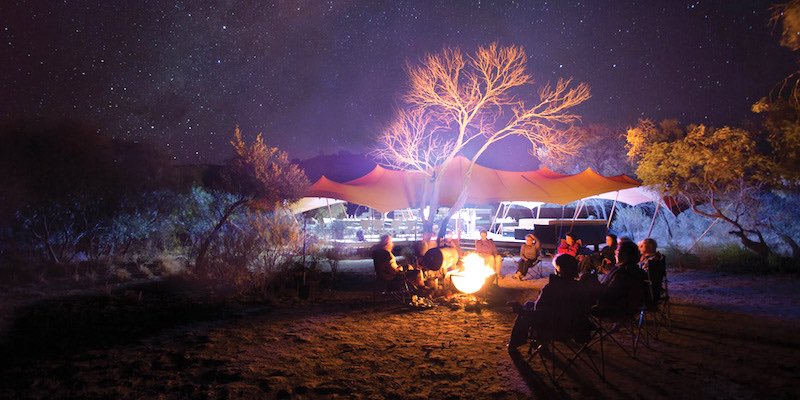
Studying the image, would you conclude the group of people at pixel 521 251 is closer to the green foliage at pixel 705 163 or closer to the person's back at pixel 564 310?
the green foliage at pixel 705 163

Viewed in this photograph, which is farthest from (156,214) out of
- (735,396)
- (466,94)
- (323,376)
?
(735,396)

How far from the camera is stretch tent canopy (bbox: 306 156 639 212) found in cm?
1437

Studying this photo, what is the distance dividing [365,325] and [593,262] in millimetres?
4765

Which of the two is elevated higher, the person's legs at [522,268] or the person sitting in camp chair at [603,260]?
the person sitting in camp chair at [603,260]

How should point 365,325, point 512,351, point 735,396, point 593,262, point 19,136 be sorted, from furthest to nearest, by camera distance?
point 19,136 → point 593,262 → point 365,325 → point 512,351 → point 735,396

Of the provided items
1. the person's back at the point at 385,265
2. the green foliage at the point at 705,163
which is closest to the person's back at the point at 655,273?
the person's back at the point at 385,265

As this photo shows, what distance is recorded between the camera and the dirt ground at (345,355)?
11.6 ft

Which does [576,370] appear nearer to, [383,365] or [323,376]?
[383,365]

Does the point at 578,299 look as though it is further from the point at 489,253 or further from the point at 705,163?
the point at 705,163

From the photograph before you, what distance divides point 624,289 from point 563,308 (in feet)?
2.72

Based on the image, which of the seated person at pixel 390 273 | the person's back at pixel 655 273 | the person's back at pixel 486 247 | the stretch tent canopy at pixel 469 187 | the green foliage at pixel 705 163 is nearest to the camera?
the person's back at pixel 655 273

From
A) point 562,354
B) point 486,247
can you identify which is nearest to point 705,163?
point 486,247

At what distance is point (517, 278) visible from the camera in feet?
32.8

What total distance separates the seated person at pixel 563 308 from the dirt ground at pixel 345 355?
362 millimetres
